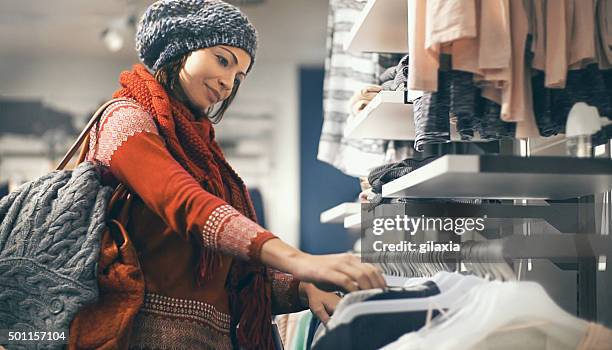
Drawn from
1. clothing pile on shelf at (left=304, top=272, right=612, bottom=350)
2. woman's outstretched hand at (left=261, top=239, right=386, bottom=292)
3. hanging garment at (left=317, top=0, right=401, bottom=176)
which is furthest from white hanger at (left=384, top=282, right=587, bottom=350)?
hanging garment at (left=317, top=0, right=401, bottom=176)

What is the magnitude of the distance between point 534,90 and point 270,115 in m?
3.89

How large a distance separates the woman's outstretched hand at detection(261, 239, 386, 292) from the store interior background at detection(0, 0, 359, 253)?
3536 mm

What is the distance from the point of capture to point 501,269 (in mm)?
1273

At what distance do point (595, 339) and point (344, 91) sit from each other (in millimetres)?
1706

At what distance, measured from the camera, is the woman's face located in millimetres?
1479

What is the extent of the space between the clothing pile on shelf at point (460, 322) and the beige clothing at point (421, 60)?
388mm

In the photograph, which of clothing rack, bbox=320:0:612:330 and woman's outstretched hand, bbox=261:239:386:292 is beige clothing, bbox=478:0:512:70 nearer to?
clothing rack, bbox=320:0:612:330

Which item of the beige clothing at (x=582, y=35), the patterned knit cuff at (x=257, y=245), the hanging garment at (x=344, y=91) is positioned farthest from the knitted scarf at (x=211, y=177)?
the hanging garment at (x=344, y=91)

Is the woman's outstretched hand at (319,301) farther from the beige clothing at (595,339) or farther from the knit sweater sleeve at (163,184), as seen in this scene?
the beige clothing at (595,339)

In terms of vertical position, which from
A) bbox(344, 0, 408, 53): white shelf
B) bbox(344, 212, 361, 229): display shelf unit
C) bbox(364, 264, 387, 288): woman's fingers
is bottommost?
bbox(364, 264, 387, 288): woman's fingers

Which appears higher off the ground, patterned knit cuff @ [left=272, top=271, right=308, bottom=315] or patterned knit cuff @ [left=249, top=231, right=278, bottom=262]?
patterned knit cuff @ [left=249, top=231, right=278, bottom=262]

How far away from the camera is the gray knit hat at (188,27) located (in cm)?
145

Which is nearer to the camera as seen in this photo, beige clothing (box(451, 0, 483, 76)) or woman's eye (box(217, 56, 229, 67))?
beige clothing (box(451, 0, 483, 76))

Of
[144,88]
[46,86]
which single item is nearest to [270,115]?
[46,86]
